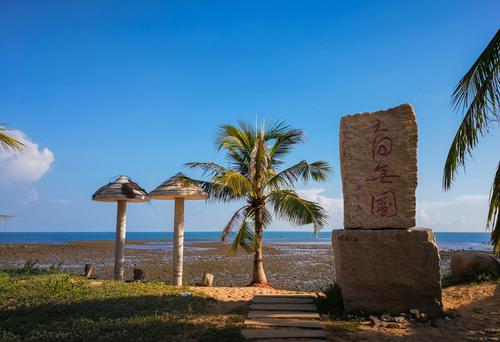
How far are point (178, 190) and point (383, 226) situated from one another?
605cm

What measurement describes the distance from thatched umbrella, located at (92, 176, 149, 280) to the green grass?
2085 mm

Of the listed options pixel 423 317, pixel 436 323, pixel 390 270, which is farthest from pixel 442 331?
pixel 390 270

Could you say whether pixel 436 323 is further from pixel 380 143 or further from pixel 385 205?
pixel 380 143

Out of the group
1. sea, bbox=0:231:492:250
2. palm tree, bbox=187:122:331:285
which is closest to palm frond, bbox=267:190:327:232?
palm tree, bbox=187:122:331:285

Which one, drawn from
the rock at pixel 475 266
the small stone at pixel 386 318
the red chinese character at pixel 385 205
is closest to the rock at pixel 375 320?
the small stone at pixel 386 318

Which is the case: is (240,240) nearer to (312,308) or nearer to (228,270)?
(312,308)

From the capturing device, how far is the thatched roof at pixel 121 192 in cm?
1110

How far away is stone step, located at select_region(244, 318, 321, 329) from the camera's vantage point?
5.59m

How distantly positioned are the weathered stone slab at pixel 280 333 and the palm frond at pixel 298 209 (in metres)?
5.96

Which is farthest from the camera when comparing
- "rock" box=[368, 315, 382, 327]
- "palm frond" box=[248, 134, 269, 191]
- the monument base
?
"palm frond" box=[248, 134, 269, 191]

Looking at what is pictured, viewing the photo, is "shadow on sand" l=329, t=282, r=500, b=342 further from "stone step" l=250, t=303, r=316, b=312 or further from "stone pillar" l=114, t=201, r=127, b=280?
"stone pillar" l=114, t=201, r=127, b=280

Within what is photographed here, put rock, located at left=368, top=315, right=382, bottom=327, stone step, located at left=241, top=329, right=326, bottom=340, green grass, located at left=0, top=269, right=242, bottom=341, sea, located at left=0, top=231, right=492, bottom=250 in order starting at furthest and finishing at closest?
1. sea, located at left=0, top=231, right=492, bottom=250
2. rock, located at left=368, top=315, right=382, bottom=327
3. green grass, located at left=0, top=269, right=242, bottom=341
4. stone step, located at left=241, top=329, right=326, bottom=340

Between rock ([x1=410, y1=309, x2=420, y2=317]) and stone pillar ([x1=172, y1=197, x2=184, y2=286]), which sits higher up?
stone pillar ([x1=172, y1=197, x2=184, y2=286])

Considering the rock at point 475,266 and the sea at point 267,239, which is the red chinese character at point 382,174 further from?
the sea at point 267,239
